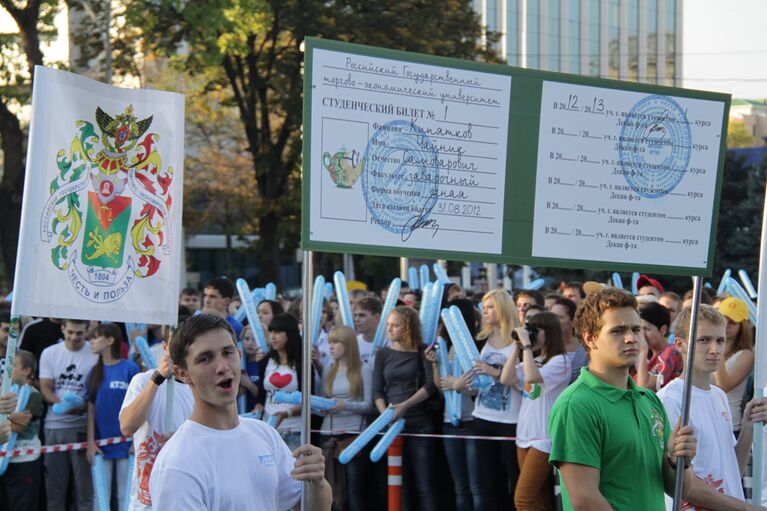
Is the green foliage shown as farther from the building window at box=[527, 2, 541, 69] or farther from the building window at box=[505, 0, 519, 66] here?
the building window at box=[527, 2, 541, 69]

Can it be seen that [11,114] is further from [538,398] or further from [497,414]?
[538,398]

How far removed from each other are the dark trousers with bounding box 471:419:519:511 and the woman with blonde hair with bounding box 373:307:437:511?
50cm

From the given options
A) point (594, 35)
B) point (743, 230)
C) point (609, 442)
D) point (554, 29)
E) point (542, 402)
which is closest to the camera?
point (609, 442)

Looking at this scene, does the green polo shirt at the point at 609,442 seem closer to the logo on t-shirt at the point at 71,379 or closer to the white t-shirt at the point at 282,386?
the white t-shirt at the point at 282,386

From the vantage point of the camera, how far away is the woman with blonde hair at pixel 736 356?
25.6 feet

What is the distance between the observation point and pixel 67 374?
9609mm

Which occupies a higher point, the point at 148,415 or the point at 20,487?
Answer: the point at 148,415

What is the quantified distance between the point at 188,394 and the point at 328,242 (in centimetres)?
253

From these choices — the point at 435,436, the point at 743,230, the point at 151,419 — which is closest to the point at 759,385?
the point at 151,419

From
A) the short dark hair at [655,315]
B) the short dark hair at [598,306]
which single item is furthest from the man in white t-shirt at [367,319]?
the short dark hair at [598,306]

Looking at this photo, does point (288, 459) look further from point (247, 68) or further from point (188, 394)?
point (247, 68)

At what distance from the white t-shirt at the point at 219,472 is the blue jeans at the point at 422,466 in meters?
5.56

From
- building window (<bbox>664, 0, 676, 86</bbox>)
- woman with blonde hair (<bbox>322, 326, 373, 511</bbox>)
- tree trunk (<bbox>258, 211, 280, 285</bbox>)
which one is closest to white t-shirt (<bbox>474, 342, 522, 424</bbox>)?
woman with blonde hair (<bbox>322, 326, 373, 511</bbox>)

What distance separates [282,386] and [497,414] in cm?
175
